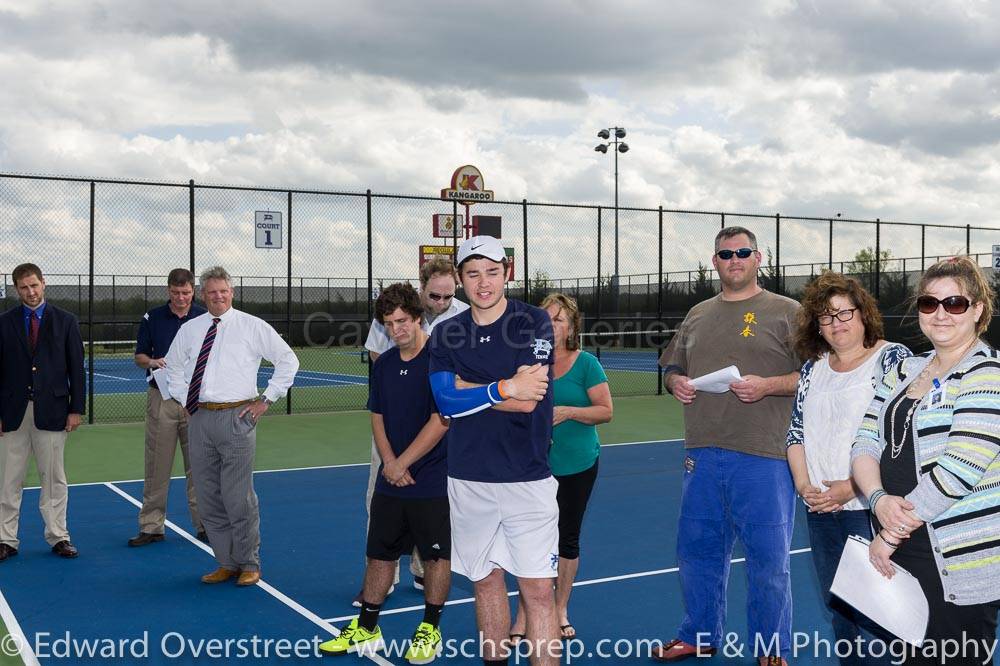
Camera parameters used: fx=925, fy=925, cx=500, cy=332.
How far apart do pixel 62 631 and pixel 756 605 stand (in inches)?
147

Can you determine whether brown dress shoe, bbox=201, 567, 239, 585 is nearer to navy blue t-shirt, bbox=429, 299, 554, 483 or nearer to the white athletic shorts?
the white athletic shorts

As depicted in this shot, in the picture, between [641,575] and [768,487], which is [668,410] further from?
[768,487]

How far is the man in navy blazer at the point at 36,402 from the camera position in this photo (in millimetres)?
6805

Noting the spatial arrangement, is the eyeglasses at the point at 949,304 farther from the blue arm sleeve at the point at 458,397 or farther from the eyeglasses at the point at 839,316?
the blue arm sleeve at the point at 458,397

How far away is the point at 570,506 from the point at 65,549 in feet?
13.0

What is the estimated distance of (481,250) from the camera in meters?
3.78

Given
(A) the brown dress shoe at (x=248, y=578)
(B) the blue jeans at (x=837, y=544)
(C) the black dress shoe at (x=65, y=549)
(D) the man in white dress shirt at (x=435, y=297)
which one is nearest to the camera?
(B) the blue jeans at (x=837, y=544)

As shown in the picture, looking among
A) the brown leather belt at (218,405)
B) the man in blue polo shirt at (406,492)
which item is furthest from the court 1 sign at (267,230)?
the man in blue polo shirt at (406,492)

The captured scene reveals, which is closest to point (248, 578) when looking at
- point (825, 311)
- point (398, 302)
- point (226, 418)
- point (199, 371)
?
point (226, 418)

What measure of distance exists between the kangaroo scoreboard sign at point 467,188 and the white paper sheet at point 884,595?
13.8m

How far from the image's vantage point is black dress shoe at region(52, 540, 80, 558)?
21.9ft

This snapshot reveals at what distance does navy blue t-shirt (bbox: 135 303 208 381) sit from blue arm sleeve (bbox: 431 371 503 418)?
425cm

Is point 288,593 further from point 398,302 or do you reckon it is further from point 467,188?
point 467,188

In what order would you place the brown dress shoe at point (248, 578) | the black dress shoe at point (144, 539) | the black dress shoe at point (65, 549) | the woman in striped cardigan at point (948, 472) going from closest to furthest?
the woman in striped cardigan at point (948, 472), the brown dress shoe at point (248, 578), the black dress shoe at point (65, 549), the black dress shoe at point (144, 539)
